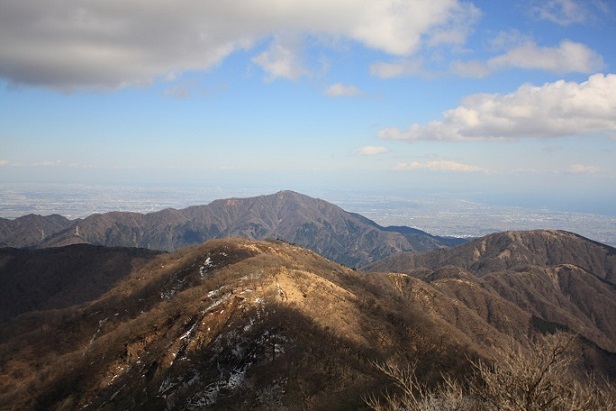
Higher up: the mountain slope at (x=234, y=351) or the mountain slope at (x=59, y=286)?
the mountain slope at (x=234, y=351)

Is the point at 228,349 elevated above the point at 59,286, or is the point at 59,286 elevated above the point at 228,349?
the point at 228,349

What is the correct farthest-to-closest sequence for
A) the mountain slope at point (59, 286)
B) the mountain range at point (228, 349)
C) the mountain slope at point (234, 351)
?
the mountain slope at point (59, 286) < the mountain slope at point (234, 351) < the mountain range at point (228, 349)

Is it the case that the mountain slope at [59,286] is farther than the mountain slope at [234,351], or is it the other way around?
the mountain slope at [59,286]

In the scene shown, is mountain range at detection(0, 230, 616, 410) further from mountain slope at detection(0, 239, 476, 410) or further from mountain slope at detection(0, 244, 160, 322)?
mountain slope at detection(0, 244, 160, 322)

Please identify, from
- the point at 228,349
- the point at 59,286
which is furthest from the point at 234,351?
the point at 59,286

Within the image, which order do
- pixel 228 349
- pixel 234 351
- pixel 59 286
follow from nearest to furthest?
pixel 234 351 → pixel 228 349 → pixel 59 286

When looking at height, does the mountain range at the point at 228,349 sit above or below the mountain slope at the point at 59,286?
above

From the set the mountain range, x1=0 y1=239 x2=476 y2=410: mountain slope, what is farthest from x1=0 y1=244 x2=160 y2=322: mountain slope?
x1=0 y1=239 x2=476 y2=410: mountain slope

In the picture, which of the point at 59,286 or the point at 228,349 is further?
the point at 59,286

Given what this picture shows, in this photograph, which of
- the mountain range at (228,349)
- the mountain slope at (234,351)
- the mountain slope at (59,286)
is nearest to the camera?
the mountain range at (228,349)

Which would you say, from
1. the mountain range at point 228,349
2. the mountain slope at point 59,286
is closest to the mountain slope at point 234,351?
the mountain range at point 228,349

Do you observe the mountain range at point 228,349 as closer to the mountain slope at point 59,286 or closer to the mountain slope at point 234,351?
the mountain slope at point 234,351

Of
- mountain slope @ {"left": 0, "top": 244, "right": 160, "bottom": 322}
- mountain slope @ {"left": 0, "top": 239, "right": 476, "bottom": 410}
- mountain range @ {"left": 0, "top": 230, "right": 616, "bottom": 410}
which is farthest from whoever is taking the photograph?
mountain slope @ {"left": 0, "top": 244, "right": 160, "bottom": 322}

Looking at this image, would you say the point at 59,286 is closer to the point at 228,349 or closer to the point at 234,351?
the point at 228,349
